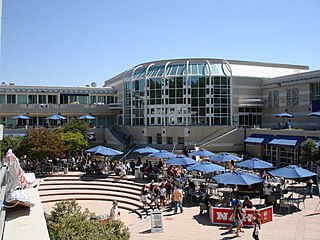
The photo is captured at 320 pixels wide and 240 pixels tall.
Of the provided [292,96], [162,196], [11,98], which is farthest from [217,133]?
[11,98]

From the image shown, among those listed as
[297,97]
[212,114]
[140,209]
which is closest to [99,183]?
[140,209]

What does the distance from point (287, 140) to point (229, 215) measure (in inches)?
704

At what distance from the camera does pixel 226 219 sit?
16.5 m

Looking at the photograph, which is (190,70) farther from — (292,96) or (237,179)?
(237,179)

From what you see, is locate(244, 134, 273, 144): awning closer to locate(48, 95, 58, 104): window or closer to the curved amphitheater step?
the curved amphitheater step

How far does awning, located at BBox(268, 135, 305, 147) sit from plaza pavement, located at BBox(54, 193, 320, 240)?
1221 centimetres

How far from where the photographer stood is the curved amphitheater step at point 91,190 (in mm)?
22688

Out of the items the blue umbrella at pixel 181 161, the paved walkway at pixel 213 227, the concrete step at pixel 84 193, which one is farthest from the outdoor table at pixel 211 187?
the concrete step at pixel 84 193

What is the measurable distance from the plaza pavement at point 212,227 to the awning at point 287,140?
12212 millimetres

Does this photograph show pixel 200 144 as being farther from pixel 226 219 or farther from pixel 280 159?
pixel 226 219

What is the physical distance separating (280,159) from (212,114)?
36.0 feet

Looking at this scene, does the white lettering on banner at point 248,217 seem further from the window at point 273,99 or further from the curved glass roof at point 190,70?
the curved glass roof at point 190,70

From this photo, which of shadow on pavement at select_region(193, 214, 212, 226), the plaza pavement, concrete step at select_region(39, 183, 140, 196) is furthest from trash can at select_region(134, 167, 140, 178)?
shadow on pavement at select_region(193, 214, 212, 226)

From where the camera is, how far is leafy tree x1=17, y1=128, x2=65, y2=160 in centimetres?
A: 2822
